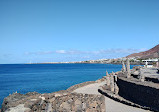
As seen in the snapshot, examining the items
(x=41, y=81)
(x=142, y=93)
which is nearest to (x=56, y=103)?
(x=142, y=93)

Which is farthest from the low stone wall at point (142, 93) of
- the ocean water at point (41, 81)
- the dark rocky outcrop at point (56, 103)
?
the ocean water at point (41, 81)

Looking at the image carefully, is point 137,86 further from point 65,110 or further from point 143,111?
point 65,110

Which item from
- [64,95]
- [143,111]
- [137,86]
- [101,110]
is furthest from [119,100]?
[64,95]

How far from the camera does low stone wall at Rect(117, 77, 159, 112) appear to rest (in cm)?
1344

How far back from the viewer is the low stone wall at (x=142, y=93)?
44.1ft

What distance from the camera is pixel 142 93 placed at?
15.2 meters

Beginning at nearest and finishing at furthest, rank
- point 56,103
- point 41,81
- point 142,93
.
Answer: point 56,103
point 142,93
point 41,81

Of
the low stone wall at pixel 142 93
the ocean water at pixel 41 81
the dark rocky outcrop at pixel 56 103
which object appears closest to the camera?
the dark rocky outcrop at pixel 56 103

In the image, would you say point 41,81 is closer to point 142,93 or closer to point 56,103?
point 142,93

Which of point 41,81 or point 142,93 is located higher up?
point 142,93

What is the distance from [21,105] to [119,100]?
13.4m

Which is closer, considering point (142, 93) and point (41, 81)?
point (142, 93)

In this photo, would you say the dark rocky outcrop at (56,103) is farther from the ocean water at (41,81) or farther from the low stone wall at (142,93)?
the ocean water at (41,81)

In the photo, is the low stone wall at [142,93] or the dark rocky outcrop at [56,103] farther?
the low stone wall at [142,93]
